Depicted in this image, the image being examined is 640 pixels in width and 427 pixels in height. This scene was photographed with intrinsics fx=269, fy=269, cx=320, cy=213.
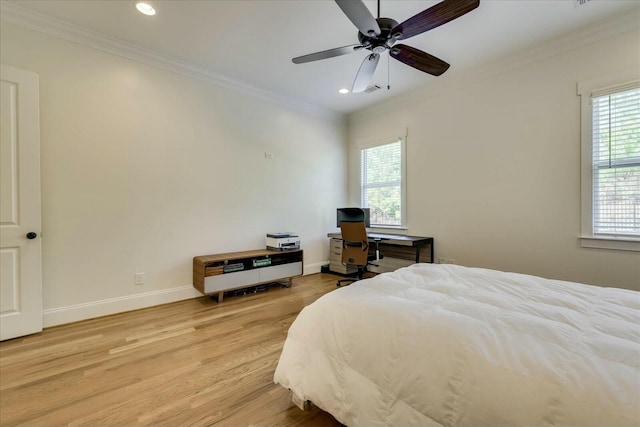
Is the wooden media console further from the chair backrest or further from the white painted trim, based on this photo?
the chair backrest

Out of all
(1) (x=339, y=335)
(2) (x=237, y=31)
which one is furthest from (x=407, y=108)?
(1) (x=339, y=335)

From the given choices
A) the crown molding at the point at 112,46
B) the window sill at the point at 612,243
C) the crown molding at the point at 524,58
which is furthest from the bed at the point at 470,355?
the crown molding at the point at 112,46

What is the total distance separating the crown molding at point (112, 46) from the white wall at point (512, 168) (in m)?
2.45

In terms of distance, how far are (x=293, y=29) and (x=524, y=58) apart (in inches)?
101

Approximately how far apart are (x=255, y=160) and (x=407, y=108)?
2.43 metres

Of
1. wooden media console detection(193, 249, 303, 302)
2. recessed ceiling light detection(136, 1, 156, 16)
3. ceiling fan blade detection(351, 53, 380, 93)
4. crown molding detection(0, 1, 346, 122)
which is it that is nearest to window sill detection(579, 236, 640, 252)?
ceiling fan blade detection(351, 53, 380, 93)

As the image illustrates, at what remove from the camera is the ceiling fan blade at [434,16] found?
1626mm

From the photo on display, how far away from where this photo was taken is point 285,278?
3812 mm

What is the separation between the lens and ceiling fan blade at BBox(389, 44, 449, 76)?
2.12 metres

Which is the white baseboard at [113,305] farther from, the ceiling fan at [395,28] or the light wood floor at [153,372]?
the ceiling fan at [395,28]

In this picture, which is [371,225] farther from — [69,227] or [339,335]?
[69,227]

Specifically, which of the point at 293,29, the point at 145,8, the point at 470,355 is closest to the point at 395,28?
the point at 293,29

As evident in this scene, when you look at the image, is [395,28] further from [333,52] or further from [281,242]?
[281,242]

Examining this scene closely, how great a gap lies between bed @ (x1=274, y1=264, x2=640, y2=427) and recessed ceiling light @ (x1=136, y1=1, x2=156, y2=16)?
2.83 meters
